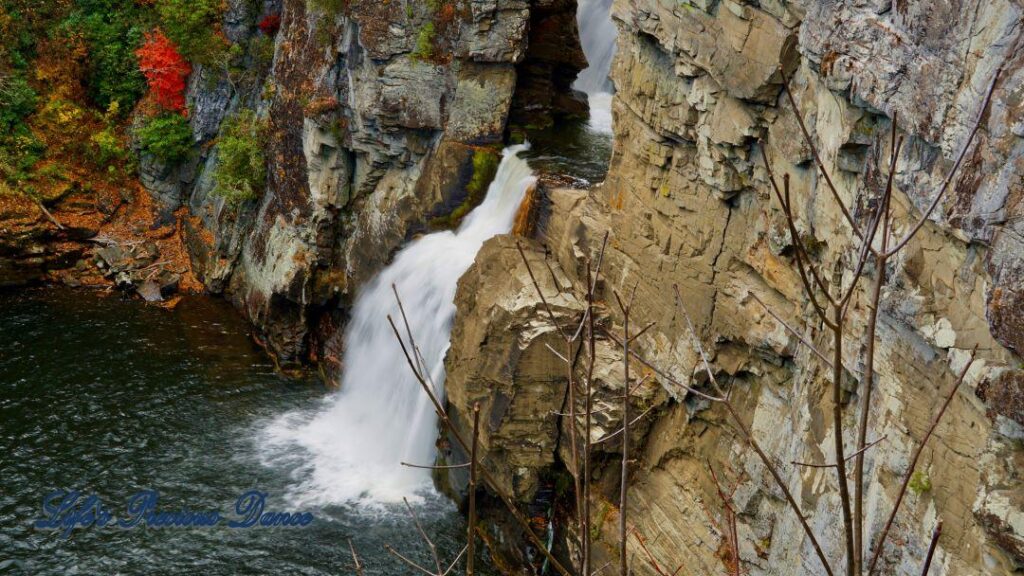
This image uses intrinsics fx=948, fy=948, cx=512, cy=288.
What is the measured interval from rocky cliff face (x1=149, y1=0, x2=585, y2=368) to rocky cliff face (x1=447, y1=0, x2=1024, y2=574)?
4.39 metres

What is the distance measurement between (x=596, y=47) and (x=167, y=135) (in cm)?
1219

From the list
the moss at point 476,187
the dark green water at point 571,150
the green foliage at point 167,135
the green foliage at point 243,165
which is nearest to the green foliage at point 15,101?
the green foliage at point 167,135

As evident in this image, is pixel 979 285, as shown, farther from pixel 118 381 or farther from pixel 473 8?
pixel 118 381

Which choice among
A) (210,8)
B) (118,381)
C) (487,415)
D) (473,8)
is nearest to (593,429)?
(487,415)

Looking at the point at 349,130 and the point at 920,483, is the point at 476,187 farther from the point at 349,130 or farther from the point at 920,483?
the point at 920,483

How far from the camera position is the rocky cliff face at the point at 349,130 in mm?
20109

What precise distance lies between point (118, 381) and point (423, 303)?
23.6ft

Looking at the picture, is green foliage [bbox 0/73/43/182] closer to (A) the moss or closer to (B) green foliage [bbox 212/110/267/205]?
(B) green foliage [bbox 212/110/267/205]

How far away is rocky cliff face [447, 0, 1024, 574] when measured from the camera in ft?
26.4

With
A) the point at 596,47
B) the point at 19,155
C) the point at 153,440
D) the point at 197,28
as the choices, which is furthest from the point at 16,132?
the point at 596,47

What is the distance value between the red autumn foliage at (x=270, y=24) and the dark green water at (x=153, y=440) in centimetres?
735

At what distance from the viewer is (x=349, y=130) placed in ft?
71.0

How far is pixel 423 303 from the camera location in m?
19.1

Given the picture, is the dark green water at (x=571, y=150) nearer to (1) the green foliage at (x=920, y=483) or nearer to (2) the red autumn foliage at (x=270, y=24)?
(2) the red autumn foliage at (x=270, y=24)
